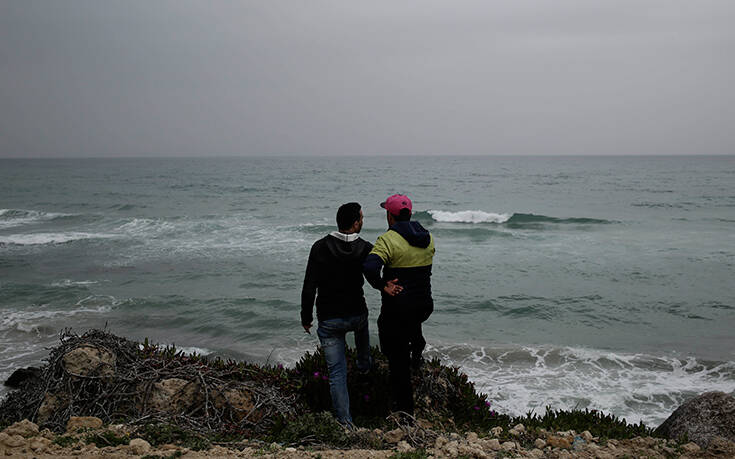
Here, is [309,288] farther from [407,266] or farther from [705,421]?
[705,421]

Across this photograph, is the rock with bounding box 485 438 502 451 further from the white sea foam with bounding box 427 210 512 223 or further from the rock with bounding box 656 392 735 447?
the white sea foam with bounding box 427 210 512 223

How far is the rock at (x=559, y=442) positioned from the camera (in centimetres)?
433

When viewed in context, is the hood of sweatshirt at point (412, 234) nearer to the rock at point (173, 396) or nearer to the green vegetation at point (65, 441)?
the rock at point (173, 396)

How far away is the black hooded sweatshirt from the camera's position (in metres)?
4.46

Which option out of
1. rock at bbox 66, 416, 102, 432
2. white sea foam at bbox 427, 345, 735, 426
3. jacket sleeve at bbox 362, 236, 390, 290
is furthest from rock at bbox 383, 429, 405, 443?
white sea foam at bbox 427, 345, 735, 426

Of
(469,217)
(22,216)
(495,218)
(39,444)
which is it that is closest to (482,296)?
(39,444)

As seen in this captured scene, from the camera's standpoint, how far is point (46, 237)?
24094 mm

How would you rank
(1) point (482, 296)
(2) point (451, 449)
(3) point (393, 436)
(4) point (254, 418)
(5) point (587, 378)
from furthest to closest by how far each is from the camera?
(1) point (482, 296) < (5) point (587, 378) < (4) point (254, 418) < (3) point (393, 436) < (2) point (451, 449)

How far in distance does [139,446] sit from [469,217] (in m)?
32.3

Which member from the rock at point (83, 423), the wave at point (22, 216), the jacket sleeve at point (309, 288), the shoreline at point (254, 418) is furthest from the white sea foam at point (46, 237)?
the jacket sleeve at point (309, 288)

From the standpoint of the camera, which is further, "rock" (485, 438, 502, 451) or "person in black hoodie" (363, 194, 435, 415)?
"person in black hoodie" (363, 194, 435, 415)

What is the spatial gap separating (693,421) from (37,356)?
1096cm

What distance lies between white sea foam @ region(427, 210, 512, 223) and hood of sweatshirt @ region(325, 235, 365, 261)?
29687 millimetres

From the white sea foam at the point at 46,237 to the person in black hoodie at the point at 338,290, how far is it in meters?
22.7
